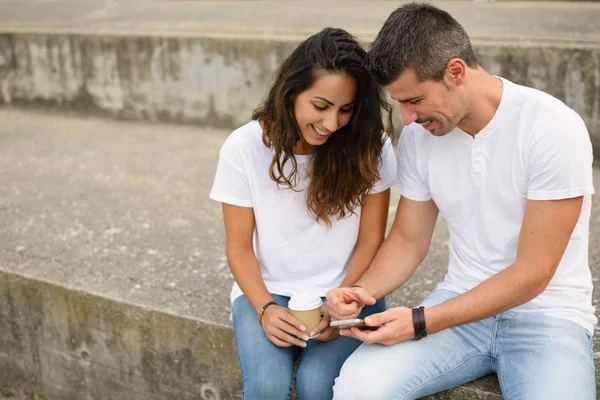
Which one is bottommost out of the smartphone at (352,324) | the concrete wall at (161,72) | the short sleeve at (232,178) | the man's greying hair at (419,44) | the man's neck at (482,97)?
the concrete wall at (161,72)

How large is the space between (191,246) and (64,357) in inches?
27.9

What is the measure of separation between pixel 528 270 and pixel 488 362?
0.34m

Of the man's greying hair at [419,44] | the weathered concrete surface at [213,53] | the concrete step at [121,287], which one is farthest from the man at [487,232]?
the weathered concrete surface at [213,53]

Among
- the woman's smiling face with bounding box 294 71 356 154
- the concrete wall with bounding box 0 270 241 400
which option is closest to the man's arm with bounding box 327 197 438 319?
the woman's smiling face with bounding box 294 71 356 154

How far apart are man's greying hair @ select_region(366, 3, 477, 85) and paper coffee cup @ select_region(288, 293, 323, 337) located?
66cm

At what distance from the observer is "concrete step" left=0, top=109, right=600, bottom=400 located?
9.08 feet

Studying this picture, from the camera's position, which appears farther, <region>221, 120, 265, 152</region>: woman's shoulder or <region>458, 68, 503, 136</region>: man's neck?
<region>221, 120, 265, 152</region>: woman's shoulder

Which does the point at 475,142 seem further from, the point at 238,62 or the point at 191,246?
the point at 238,62

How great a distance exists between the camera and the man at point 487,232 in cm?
193

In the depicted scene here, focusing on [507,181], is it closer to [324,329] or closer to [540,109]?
[540,109]

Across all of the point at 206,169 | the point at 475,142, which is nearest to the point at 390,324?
the point at 475,142

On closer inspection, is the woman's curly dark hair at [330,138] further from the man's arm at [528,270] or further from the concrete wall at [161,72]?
the concrete wall at [161,72]

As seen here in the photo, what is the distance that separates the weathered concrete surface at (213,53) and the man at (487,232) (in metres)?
2.14

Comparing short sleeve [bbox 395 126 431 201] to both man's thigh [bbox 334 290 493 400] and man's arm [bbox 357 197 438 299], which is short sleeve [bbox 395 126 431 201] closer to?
man's arm [bbox 357 197 438 299]
